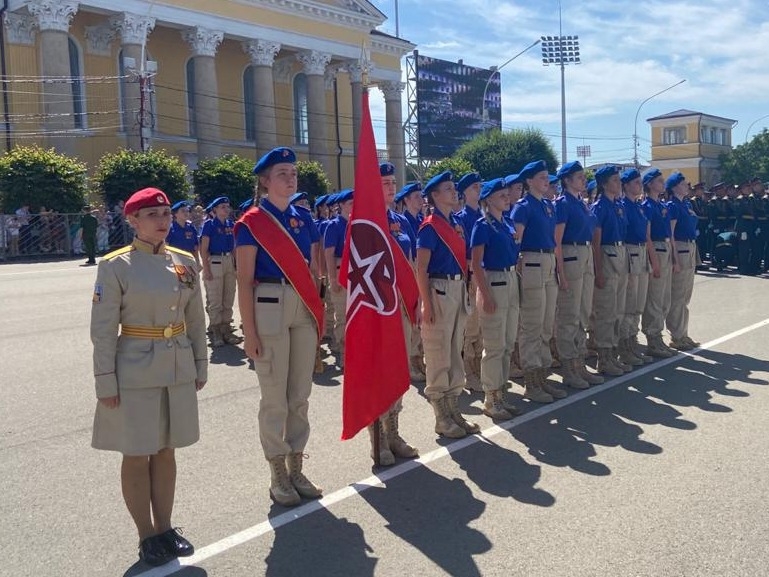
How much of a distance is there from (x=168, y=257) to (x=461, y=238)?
2749mm

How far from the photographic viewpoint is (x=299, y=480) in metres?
4.92

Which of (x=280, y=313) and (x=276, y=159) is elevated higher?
(x=276, y=159)

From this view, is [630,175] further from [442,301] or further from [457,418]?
[457,418]

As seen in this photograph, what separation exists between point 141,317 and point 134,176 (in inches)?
1013

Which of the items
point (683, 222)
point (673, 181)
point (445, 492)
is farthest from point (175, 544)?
point (673, 181)

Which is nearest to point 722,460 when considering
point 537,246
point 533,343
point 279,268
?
point 533,343

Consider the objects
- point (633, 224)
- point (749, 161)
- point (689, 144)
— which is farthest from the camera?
point (689, 144)

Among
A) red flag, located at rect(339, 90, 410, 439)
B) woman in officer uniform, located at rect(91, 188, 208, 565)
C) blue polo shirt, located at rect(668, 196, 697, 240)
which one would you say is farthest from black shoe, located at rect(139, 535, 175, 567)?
blue polo shirt, located at rect(668, 196, 697, 240)

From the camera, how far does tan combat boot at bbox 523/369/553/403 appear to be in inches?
279

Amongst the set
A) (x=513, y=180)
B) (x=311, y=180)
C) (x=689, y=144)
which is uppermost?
(x=689, y=144)

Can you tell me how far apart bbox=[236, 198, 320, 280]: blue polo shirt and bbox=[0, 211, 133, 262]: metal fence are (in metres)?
20.7

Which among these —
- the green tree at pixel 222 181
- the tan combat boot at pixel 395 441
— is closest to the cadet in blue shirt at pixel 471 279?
the tan combat boot at pixel 395 441

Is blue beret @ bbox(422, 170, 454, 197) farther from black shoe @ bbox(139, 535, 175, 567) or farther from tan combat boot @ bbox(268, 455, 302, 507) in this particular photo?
black shoe @ bbox(139, 535, 175, 567)

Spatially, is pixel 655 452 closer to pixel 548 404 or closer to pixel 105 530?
pixel 548 404
